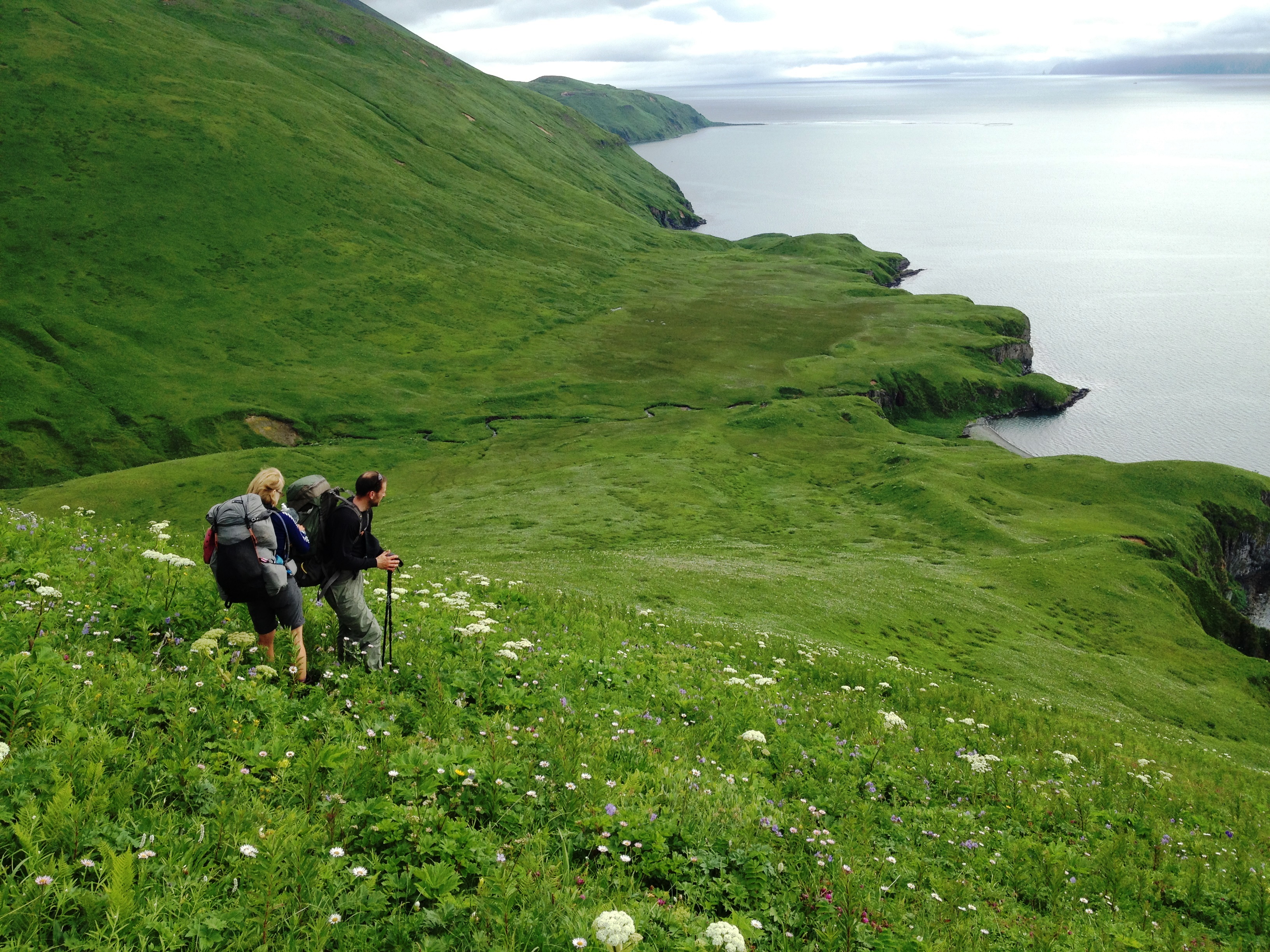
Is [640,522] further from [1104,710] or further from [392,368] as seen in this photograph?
[392,368]

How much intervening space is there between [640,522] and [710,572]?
2508 centimetres

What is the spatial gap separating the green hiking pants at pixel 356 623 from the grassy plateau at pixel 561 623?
0.55 m

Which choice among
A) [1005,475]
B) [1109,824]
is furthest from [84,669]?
[1005,475]

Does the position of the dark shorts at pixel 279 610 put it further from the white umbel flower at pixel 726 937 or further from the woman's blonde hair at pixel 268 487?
the white umbel flower at pixel 726 937

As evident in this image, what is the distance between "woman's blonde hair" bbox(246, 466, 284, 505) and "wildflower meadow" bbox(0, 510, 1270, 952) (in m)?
2.18

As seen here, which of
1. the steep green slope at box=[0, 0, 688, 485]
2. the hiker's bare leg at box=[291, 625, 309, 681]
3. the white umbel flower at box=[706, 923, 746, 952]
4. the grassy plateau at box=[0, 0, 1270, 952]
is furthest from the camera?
the steep green slope at box=[0, 0, 688, 485]

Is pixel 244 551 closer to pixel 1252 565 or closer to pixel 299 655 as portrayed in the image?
pixel 299 655

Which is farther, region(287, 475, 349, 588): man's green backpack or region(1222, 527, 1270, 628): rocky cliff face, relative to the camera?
region(1222, 527, 1270, 628): rocky cliff face

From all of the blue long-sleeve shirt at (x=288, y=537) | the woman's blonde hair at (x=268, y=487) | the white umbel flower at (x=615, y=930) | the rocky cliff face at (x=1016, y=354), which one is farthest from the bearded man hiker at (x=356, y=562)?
the rocky cliff face at (x=1016, y=354)

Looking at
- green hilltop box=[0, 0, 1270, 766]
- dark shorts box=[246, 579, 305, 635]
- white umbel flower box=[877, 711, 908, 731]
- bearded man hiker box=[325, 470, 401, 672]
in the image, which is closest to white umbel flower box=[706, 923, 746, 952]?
bearded man hiker box=[325, 470, 401, 672]

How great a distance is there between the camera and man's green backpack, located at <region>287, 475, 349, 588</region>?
12.1m

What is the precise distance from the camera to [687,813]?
933 centimetres

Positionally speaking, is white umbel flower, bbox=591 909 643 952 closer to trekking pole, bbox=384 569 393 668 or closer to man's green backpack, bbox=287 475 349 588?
trekking pole, bbox=384 569 393 668

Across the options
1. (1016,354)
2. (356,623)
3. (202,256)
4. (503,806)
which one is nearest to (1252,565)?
(1016,354)
